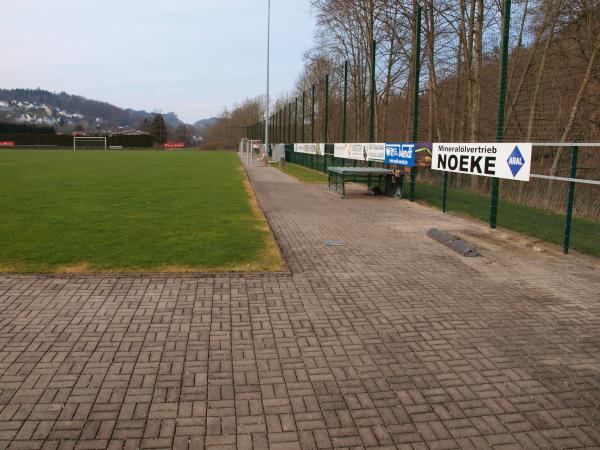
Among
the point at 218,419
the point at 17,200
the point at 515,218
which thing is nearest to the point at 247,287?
the point at 218,419

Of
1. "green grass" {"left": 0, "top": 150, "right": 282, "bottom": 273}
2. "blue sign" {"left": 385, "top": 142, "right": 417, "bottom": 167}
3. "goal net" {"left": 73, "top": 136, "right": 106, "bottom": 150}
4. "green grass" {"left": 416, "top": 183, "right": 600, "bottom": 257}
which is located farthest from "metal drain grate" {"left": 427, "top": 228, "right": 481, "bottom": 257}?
"goal net" {"left": 73, "top": 136, "right": 106, "bottom": 150}

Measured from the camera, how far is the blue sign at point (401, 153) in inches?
562

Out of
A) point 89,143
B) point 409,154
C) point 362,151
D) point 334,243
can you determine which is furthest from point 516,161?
point 89,143

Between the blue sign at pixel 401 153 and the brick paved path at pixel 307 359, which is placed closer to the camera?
the brick paved path at pixel 307 359

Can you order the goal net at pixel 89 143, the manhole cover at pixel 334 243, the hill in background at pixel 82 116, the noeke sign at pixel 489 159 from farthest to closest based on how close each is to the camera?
1. the hill in background at pixel 82 116
2. the goal net at pixel 89 143
3. the noeke sign at pixel 489 159
4. the manhole cover at pixel 334 243

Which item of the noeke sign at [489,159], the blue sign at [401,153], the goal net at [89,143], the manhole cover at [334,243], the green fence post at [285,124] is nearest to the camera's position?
the manhole cover at [334,243]

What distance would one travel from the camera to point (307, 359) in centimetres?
419

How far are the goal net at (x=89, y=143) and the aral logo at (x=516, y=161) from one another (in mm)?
85502

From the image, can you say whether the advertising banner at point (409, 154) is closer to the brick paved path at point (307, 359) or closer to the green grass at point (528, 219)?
the green grass at point (528, 219)

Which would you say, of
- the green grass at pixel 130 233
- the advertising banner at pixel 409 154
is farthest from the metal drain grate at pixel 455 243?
the advertising banner at pixel 409 154

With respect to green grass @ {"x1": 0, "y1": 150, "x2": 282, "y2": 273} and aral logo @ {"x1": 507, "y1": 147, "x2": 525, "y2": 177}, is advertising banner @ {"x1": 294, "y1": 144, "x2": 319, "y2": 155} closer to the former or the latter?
green grass @ {"x1": 0, "y1": 150, "x2": 282, "y2": 273}

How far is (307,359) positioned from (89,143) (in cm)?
9280

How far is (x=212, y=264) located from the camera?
276 inches

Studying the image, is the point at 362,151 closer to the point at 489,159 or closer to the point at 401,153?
the point at 401,153
